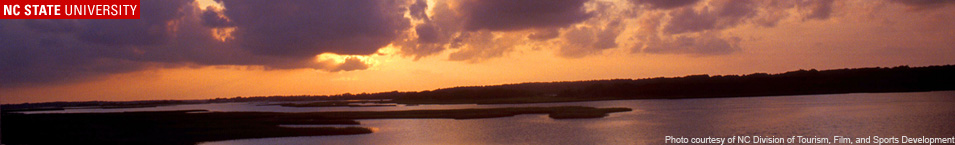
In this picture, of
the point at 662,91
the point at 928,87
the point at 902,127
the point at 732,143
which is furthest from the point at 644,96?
the point at 732,143

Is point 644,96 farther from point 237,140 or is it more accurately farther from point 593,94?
point 237,140

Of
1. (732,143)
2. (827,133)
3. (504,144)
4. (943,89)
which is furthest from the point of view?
(943,89)

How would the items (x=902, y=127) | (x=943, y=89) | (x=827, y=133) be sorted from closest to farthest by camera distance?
1. (x=827, y=133)
2. (x=902, y=127)
3. (x=943, y=89)

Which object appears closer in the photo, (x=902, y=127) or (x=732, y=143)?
(x=732, y=143)

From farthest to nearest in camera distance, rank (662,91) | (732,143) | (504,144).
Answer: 1. (662,91)
2. (504,144)
3. (732,143)

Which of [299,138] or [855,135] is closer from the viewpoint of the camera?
[855,135]

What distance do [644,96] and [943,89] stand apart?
75381mm

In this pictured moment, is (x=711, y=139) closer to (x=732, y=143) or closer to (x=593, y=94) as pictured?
(x=732, y=143)

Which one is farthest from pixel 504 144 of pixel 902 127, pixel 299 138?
pixel 902 127

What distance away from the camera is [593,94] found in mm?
177625

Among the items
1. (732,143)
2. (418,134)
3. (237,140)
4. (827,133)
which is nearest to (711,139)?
(732,143)

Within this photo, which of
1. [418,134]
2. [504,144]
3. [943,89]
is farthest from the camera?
[943,89]

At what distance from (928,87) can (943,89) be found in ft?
12.2

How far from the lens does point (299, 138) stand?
3938cm
